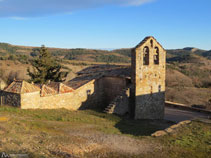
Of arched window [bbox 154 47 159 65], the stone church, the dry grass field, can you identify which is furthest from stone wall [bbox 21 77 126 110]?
arched window [bbox 154 47 159 65]

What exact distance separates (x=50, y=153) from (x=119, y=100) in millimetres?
9793

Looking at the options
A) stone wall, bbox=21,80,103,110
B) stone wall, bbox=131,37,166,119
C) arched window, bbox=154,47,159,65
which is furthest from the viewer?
arched window, bbox=154,47,159,65

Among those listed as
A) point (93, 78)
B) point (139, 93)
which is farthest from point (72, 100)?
point (139, 93)

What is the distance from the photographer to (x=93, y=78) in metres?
19.5

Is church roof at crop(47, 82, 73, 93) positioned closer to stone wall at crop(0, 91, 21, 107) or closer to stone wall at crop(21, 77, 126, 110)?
stone wall at crop(21, 77, 126, 110)

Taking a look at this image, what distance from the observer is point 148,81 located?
55.9 feet

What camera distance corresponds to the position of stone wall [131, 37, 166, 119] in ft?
53.5

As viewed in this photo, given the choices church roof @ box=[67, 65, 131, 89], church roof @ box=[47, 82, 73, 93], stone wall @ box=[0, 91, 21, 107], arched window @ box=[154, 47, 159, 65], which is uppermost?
arched window @ box=[154, 47, 159, 65]

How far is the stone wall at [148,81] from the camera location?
53.5ft

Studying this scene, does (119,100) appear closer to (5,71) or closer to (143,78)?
(143,78)

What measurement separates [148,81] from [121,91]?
222 centimetres

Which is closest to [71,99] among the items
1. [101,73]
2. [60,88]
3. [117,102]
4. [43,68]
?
[60,88]

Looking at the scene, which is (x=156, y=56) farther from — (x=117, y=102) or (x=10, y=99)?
(x=10, y=99)

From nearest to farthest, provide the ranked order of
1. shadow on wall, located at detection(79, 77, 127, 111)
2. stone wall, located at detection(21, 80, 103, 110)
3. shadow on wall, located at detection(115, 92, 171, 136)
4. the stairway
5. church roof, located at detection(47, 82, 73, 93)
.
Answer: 1. stone wall, located at detection(21, 80, 103, 110)
2. the stairway
3. shadow on wall, located at detection(115, 92, 171, 136)
4. church roof, located at detection(47, 82, 73, 93)
5. shadow on wall, located at detection(79, 77, 127, 111)
